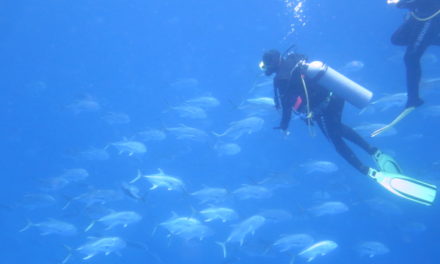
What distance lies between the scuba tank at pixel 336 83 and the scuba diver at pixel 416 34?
59 cm

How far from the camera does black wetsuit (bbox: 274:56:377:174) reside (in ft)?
17.2

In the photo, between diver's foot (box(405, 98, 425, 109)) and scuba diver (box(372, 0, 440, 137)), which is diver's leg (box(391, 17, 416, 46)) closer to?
scuba diver (box(372, 0, 440, 137))

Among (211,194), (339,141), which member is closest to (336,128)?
(339,141)

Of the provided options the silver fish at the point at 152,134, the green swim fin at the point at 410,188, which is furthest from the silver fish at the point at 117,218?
the green swim fin at the point at 410,188

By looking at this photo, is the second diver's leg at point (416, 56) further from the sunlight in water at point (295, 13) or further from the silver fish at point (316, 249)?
the sunlight in water at point (295, 13)

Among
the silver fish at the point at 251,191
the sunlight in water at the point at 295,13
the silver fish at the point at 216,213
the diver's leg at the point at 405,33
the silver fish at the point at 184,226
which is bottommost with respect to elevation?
the diver's leg at the point at 405,33

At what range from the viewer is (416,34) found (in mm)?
4988

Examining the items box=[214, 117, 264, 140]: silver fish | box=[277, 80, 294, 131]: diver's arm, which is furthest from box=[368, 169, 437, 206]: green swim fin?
box=[214, 117, 264, 140]: silver fish

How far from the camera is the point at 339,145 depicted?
5.81 metres

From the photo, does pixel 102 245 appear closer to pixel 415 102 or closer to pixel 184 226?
pixel 184 226

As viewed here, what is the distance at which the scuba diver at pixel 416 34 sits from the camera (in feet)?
15.5

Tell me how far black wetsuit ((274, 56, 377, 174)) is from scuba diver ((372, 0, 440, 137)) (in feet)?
2.89

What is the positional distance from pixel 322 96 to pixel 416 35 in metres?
1.36

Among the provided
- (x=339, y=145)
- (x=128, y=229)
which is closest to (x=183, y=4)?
(x=128, y=229)
